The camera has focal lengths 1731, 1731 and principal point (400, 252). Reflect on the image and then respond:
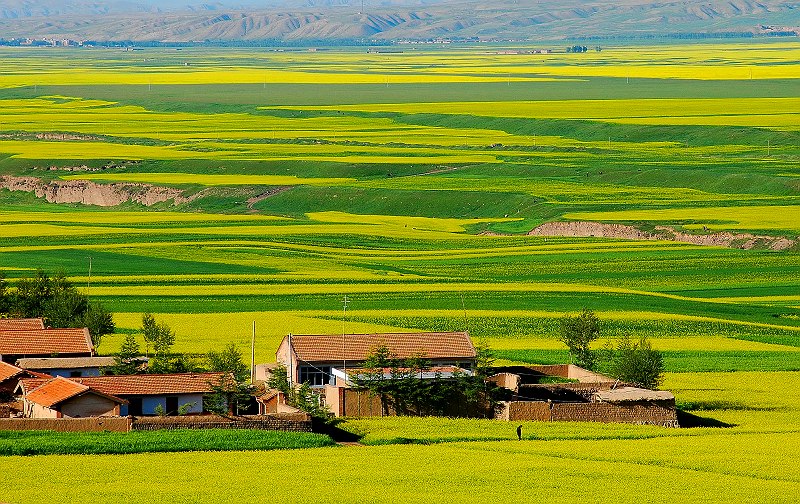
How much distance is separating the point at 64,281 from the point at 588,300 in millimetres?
17140

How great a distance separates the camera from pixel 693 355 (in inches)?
1859

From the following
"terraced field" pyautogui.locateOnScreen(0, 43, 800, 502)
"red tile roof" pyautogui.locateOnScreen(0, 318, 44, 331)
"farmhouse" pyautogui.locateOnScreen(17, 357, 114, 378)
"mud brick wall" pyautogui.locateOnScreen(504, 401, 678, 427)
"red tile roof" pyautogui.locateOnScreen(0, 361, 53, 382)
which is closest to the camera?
"terraced field" pyautogui.locateOnScreen(0, 43, 800, 502)

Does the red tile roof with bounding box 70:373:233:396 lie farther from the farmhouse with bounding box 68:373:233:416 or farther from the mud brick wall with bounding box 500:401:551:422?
the mud brick wall with bounding box 500:401:551:422

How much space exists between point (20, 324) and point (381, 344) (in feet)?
36.0

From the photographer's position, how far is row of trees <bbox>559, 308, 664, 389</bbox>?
137ft

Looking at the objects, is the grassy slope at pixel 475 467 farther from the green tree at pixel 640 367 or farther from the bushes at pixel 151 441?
the green tree at pixel 640 367

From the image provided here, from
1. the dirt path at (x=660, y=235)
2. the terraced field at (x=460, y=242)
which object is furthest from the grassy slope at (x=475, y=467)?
the dirt path at (x=660, y=235)

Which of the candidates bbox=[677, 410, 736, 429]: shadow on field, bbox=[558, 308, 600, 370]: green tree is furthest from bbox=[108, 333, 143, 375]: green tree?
bbox=[677, 410, 736, 429]: shadow on field

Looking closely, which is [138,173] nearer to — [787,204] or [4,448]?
[787,204]

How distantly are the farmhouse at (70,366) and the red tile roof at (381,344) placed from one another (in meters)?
4.91

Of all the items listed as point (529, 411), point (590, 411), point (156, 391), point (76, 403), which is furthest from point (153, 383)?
point (590, 411)

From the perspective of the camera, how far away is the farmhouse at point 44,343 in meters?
44.4

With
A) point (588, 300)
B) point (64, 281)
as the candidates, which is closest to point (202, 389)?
point (64, 281)

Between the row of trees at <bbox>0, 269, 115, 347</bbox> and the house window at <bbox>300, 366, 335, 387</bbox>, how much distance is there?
8118mm
